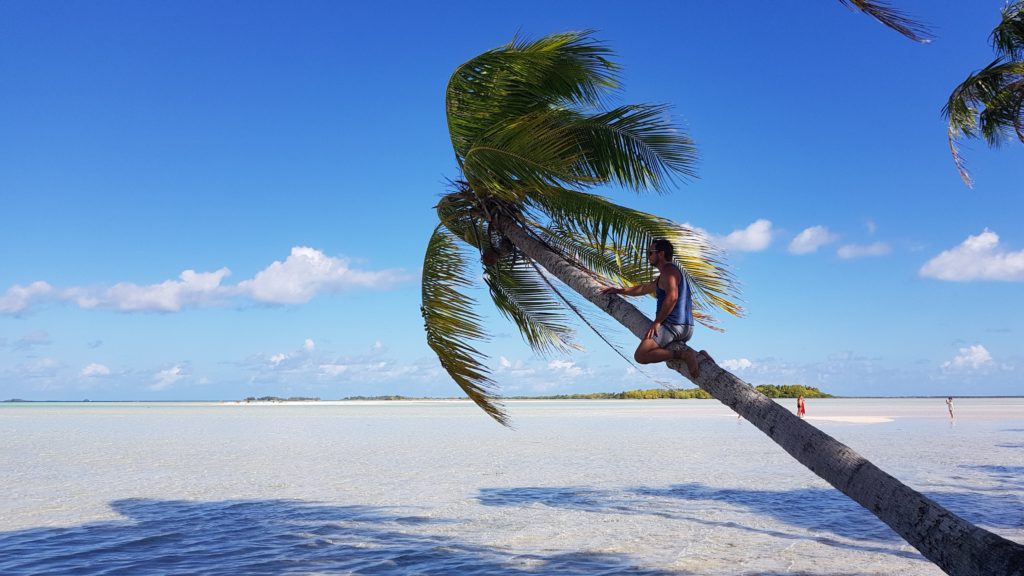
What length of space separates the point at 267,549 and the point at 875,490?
22.7ft

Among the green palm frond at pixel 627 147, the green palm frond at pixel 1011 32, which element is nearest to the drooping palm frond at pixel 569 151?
the green palm frond at pixel 627 147

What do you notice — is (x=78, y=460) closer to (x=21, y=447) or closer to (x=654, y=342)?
(x=21, y=447)

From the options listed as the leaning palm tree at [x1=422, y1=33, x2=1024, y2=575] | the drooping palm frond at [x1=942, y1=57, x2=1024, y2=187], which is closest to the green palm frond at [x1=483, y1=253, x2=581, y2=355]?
the leaning palm tree at [x1=422, y1=33, x2=1024, y2=575]

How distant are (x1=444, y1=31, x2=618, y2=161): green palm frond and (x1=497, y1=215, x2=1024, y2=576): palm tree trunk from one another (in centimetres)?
296

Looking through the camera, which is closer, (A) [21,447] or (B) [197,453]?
(B) [197,453]

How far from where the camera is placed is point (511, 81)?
7688mm

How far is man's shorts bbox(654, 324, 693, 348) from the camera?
5.35 metres

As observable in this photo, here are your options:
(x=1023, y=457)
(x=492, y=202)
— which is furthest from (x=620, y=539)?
(x=1023, y=457)

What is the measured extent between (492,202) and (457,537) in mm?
4408

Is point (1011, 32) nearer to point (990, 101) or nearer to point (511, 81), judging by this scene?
point (990, 101)

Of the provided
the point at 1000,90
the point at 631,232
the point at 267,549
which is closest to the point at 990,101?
the point at 1000,90

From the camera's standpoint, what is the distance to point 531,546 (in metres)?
8.79

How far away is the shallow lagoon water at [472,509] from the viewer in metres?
8.16

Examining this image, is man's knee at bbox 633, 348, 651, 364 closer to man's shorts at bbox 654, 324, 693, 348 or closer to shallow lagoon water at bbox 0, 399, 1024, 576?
man's shorts at bbox 654, 324, 693, 348
